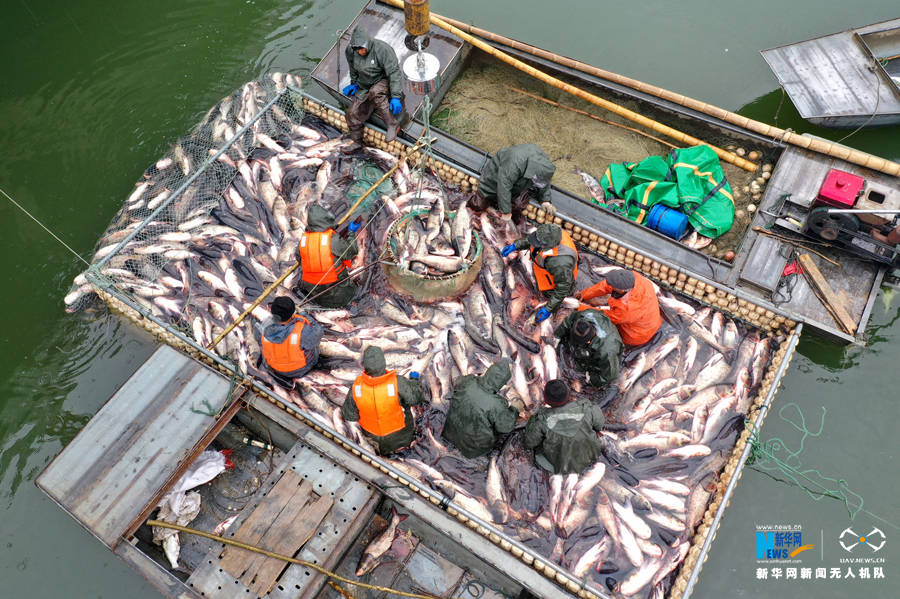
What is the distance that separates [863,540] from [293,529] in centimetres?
688

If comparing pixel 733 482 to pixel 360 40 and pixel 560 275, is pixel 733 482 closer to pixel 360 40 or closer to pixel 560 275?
pixel 560 275

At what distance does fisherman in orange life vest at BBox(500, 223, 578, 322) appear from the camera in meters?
7.00

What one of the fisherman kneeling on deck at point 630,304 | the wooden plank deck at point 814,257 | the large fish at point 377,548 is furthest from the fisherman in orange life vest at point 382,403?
the wooden plank deck at point 814,257

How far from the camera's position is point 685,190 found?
837 centimetres

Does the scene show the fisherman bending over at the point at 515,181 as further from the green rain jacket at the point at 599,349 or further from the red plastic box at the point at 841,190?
the red plastic box at the point at 841,190

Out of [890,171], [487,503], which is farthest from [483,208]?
[890,171]

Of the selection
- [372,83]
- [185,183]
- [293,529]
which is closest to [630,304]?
[293,529]

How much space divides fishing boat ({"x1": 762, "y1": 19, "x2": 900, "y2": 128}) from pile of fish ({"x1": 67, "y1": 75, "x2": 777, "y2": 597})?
4.31 meters

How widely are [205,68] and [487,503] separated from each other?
10.3 meters

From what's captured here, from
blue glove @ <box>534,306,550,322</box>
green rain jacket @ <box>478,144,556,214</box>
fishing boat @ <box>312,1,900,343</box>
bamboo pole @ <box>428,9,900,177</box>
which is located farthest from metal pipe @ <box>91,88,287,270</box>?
blue glove @ <box>534,306,550,322</box>

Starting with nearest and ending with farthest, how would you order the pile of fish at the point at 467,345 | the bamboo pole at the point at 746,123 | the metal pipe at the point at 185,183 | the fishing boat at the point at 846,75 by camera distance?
1. the pile of fish at the point at 467,345
2. the bamboo pole at the point at 746,123
3. the metal pipe at the point at 185,183
4. the fishing boat at the point at 846,75

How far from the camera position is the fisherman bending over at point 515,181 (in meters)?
7.67

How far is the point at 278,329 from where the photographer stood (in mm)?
6688

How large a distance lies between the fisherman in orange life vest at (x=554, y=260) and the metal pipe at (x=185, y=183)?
5.26 m
